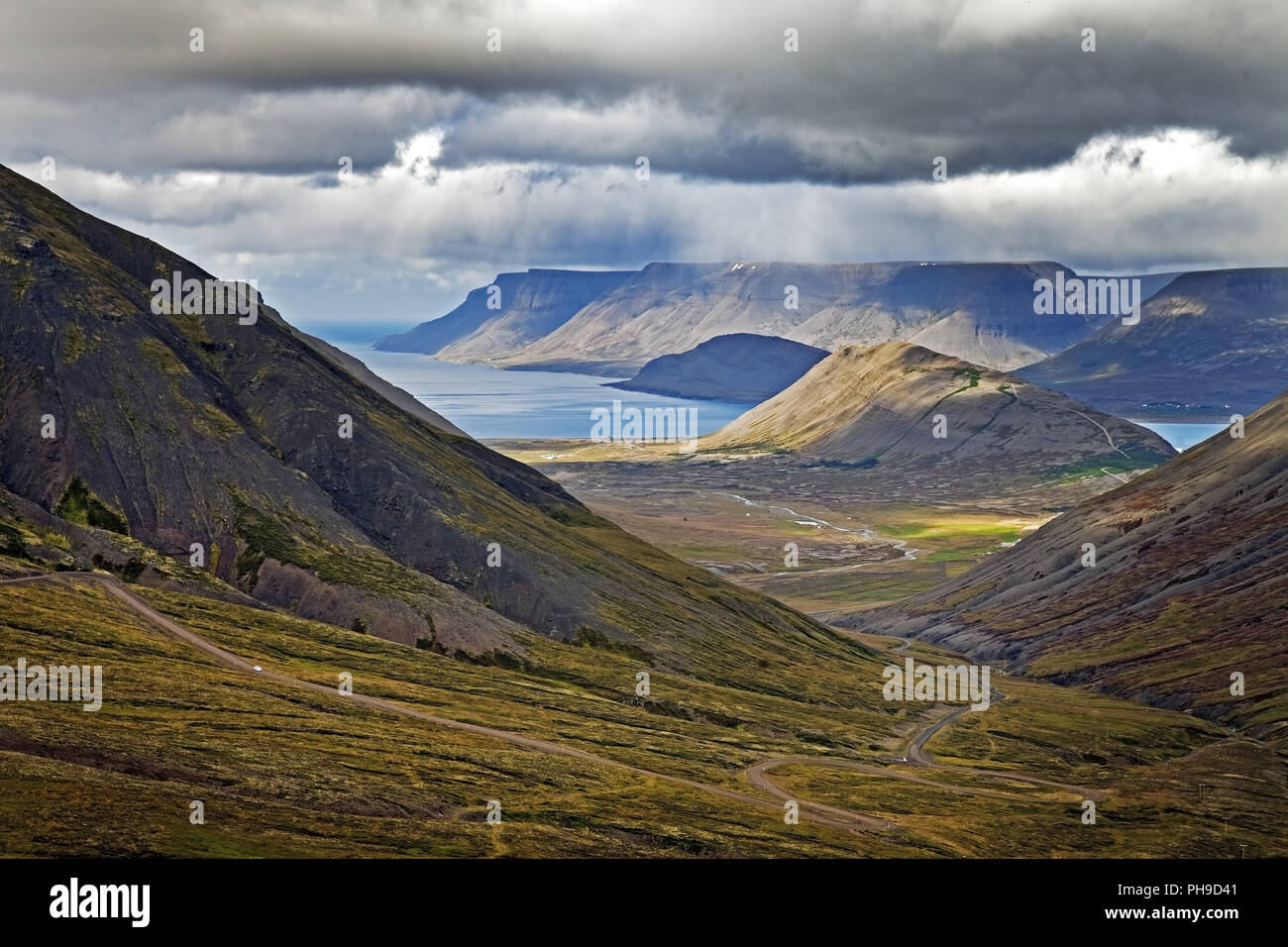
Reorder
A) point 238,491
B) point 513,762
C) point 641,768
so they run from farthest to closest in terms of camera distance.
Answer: point 238,491, point 641,768, point 513,762

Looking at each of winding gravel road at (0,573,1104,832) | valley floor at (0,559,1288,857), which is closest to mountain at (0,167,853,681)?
valley floor at (0,559,1288,857)

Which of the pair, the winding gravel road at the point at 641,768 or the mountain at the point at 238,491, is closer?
the winding gravel road at the point at 641,768

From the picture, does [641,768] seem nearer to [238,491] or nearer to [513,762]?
[513,762]

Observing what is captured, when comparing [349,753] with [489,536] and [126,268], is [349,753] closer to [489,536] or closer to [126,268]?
[489,536]

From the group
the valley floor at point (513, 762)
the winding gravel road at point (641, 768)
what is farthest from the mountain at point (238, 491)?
the winding gravel road at point (641, 768)

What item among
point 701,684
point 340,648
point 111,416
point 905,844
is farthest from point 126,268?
point 905,844

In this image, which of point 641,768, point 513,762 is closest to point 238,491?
point 513,762

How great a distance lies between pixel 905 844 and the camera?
102 m

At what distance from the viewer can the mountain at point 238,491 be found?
6068 inches

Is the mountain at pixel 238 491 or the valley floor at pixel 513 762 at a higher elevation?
the mountain at pixel 238 491

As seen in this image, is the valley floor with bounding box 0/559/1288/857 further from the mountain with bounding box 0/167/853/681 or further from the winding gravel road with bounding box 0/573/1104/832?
the mountain with bounding box 0/167/853/681

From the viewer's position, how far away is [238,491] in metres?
164

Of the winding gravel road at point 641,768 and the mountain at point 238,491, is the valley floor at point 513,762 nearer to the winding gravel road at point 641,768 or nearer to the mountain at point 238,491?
the winding gravel road at point 641,768

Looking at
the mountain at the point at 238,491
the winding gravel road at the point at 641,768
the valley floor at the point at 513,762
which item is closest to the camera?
the valley floor at the point at 513,762
